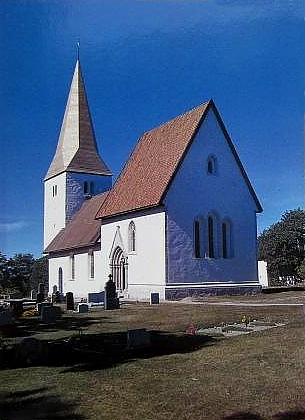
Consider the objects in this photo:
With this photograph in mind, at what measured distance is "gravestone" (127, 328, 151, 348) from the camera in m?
5.24

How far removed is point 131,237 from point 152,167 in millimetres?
6018

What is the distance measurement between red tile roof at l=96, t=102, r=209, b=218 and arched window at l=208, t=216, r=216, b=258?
2.21 meters

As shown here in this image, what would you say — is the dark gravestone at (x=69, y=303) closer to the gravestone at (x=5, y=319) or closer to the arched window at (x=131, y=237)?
the gravestone at (x=5, y=319)

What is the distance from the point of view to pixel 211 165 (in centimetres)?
1323

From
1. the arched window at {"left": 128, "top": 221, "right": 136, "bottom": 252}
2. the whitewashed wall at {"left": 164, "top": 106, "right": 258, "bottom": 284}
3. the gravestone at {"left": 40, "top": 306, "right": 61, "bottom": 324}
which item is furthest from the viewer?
the arched window at {"left": 128, "top": 221, "right": 136, "bottom": 252}

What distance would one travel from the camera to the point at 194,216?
16.4 m

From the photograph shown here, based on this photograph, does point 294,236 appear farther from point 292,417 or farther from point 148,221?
point 148,221

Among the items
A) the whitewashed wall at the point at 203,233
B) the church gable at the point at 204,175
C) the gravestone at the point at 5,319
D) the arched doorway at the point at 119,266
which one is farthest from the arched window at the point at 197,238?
the gravestone at the point at 5,319

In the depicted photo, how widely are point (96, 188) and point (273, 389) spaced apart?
65.1 feet

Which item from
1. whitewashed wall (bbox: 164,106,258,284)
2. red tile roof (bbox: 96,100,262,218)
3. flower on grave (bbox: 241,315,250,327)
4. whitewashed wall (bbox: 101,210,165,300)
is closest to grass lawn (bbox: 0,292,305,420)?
flower on grave (bbox: 241,315,250,327)

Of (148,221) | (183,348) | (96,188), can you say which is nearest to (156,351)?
(183,348)

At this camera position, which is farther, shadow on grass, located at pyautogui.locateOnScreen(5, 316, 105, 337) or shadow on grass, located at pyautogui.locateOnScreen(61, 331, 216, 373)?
shadow on grass, located at pyautogui.locateOnScreen(5, 316, 105, 337)

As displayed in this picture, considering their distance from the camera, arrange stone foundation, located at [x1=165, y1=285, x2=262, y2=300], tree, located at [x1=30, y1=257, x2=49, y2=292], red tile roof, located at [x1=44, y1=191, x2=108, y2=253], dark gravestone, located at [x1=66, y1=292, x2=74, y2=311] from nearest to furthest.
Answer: tree, located at [x1=30, y1=257, x2=49, y2=292] → dark gravestone, located at [x1=66, y1=292, x2=74, y2=311] → stone foundation, located at [x1=165, y1=285, x2=262, y2=300] → red tile roof, located at [x1=44, y1=191, x2=108, y2=253]

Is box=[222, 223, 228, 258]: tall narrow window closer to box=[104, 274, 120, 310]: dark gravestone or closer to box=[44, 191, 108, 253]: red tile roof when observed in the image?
box=[44, 191, 108, 253]: red tile roof
